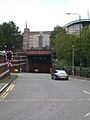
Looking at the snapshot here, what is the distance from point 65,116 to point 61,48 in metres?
71.7

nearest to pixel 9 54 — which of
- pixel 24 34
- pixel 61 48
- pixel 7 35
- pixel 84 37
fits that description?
pixel 84 37

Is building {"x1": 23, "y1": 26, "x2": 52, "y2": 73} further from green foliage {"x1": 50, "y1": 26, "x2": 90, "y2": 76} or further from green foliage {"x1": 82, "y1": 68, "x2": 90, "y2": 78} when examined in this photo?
green foliage {"x1": 82, "y1": 68, "x2": 90, "y2": 78}

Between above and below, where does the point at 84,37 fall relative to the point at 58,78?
above

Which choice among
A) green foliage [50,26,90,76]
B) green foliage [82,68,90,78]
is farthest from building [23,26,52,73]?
green foliage [82,68,90,78]

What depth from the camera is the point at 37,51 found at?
125m

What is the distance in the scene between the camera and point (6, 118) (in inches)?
562

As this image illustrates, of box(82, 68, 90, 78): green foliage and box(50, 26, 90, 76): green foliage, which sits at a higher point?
box(50, 26, 90, 76): green foliage

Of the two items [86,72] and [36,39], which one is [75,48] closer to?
[86,72]

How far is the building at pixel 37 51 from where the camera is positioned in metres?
125

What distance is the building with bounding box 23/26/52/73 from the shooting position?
12472 centimetres

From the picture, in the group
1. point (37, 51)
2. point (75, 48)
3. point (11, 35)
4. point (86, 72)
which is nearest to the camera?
point (86, 72)

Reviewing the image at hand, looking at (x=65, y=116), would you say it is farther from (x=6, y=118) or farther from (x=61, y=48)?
(x=61, y=48)

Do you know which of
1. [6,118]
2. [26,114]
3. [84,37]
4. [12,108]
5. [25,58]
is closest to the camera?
[6,118]

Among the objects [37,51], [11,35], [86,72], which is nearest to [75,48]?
[86,72]
